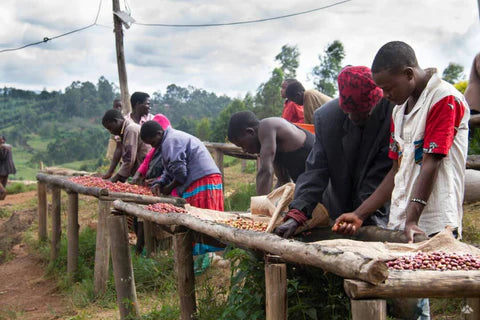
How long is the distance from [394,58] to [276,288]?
1.30 metres

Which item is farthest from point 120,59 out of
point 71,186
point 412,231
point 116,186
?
point 412,231

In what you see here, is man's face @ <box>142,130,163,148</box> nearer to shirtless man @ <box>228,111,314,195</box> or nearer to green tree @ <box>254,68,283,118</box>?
shirtless man @ <box>228,111,314,195</box>

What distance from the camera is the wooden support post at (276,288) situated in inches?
112

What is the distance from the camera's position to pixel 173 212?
4199 mm

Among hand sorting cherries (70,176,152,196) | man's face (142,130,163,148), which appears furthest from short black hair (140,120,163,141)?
hand sorting cherries (70,176,152,196)

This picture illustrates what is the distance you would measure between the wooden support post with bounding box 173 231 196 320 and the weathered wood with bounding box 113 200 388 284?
0.60 ft

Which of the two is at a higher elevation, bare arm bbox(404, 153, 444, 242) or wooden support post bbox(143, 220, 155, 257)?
bare arm bbox(404, 153, 444, 242)

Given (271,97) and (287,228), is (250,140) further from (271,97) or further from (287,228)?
(271,97)

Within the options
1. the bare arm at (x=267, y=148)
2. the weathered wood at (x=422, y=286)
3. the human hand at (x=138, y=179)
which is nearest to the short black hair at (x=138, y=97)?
the human hand at (x=138, y=179)

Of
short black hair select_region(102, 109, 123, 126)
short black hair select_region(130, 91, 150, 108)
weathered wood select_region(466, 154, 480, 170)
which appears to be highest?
short black hair select_region(130, 91, 150, 108)

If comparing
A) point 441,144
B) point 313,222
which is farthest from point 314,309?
point 441,144

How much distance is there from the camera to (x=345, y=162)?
12.0ft

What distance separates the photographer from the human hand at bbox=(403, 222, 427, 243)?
278cm

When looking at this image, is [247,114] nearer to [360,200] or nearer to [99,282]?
[360,200]
